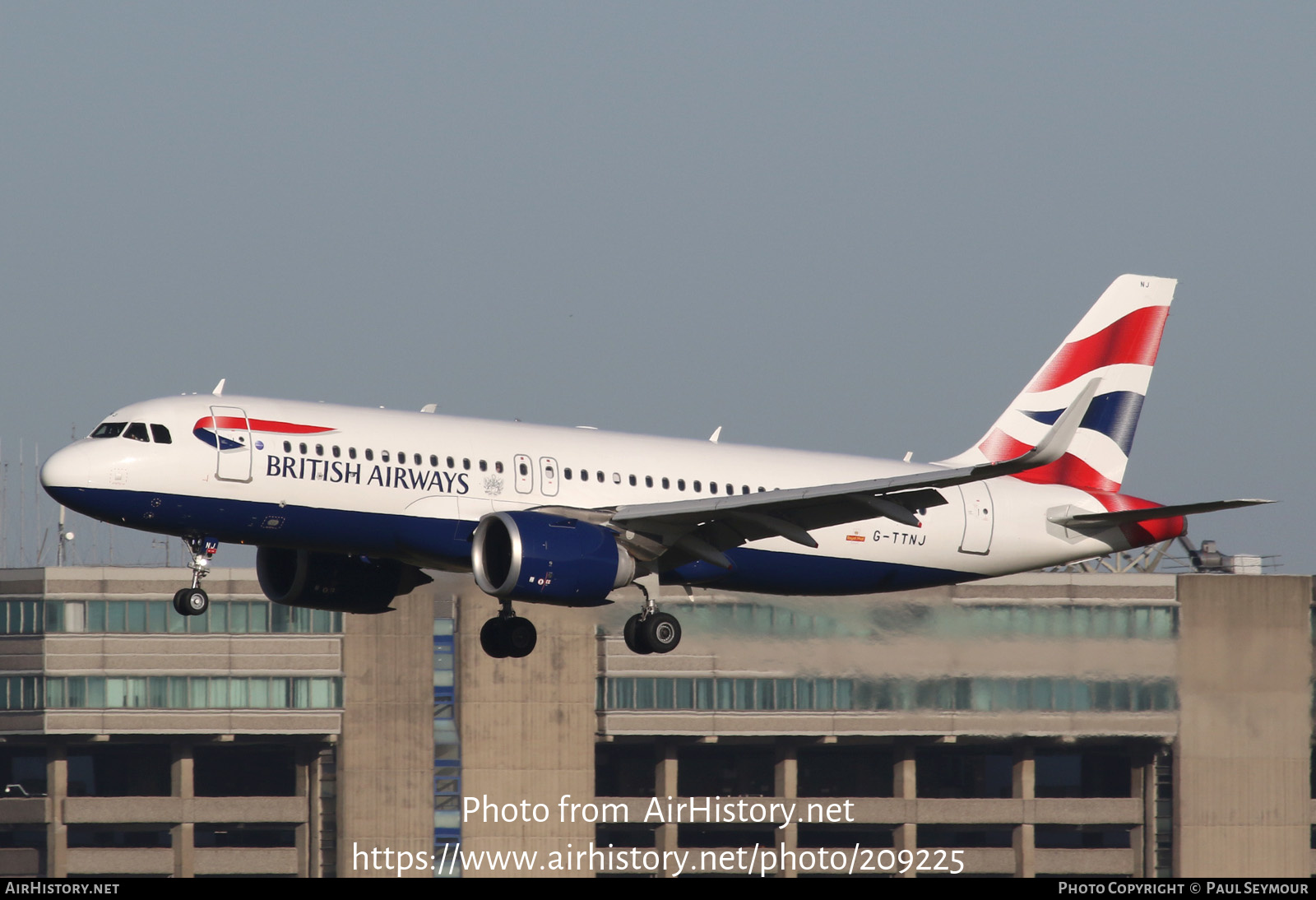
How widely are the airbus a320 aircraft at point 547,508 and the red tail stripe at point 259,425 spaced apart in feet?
0.11

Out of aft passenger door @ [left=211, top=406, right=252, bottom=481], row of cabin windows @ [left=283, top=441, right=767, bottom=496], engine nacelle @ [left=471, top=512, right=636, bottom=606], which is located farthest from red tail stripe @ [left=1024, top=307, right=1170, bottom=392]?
aft passenger door @ [left=211, top=406, right=252, bottom=481]

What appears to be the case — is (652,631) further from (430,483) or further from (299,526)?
(299,526)

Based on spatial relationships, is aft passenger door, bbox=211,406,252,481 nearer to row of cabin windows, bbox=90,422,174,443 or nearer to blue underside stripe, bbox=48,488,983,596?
blue underside stripe, bbox=48,488,983,596

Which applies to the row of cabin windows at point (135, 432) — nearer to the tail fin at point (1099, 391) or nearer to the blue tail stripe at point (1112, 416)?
the tail fin at point (1099, 391)

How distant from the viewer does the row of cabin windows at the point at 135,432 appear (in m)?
36.2

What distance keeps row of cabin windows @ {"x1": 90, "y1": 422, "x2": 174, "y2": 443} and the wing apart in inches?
314

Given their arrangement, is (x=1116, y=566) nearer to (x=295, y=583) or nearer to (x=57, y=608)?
(x=57, y=608)

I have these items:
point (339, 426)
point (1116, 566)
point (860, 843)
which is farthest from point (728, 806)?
point (339, 426)

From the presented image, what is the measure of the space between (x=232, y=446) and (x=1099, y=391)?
21.6 metres

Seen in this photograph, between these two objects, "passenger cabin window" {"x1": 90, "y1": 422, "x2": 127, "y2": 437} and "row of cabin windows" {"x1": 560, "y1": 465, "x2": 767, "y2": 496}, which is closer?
"passenger cabin window" {"x1": 90, "y1": 422, "x2": 127, "y2": 437}

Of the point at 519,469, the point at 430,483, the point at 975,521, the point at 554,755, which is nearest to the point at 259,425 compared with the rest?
the point at 430,483

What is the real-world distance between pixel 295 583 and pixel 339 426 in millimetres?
5271

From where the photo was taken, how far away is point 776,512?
3884cm

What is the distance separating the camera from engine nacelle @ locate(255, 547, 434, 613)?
41062 millimetres
